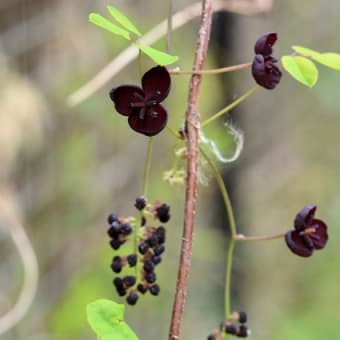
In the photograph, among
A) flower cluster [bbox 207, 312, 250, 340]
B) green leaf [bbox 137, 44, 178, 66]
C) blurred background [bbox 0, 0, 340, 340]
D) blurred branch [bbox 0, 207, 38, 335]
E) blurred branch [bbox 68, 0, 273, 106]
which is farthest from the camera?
blurred background [bbox 0, 0, 340, 340]

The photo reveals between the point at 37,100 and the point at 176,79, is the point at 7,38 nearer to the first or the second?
the point at 37,100

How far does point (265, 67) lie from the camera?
462 millimetres

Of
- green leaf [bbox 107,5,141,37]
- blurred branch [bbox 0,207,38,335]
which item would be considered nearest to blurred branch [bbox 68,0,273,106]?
green leaf [bbox 107,5,141,37]

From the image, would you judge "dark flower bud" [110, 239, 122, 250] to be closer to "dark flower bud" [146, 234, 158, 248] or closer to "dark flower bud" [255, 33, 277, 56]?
"dark flower bud" [146, 234, 158, 248]

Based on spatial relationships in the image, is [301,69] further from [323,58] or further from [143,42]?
[143,42]

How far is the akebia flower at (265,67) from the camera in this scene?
18.0 inches

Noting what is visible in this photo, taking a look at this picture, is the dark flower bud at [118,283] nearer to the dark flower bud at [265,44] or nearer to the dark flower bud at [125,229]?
the dark flower bud at [125,229]

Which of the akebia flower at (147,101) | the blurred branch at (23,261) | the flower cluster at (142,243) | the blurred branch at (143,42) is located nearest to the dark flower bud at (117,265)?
the flower cluster at (142,243)

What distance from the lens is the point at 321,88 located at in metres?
2.35

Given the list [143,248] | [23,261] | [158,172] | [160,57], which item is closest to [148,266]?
[143,248]

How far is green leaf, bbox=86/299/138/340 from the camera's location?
44 cm

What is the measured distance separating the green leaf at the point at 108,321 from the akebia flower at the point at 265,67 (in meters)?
0.15

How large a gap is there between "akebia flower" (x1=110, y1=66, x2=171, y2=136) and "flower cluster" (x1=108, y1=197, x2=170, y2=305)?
6cm

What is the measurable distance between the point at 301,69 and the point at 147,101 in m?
0.10
